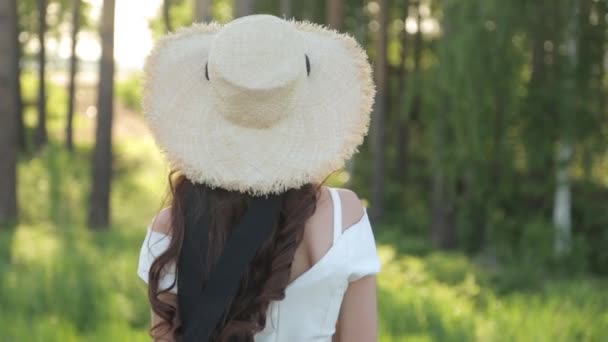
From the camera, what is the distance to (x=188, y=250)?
225 cm

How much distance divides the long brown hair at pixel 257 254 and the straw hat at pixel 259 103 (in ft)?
0.11

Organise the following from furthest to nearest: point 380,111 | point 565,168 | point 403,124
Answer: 1. point 403,124
2. point 380,111
3. point 565,168

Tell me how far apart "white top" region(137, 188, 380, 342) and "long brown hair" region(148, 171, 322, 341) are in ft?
0.11

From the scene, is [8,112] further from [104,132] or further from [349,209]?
[349,209]

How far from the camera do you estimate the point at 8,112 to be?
1477 cm

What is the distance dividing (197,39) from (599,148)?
45.8 feet

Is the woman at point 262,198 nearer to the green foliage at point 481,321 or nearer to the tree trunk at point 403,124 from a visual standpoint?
the green foliage at point 481,321

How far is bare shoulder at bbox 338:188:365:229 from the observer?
7.41ft

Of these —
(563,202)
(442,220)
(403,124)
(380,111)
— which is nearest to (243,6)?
(563,202)

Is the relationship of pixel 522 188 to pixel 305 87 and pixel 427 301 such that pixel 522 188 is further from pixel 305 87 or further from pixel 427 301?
pixel 305 87

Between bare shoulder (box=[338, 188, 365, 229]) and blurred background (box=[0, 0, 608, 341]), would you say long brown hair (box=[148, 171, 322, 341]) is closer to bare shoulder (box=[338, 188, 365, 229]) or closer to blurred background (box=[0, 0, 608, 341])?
bare shoulder (box=[338, 188, 365, 229])

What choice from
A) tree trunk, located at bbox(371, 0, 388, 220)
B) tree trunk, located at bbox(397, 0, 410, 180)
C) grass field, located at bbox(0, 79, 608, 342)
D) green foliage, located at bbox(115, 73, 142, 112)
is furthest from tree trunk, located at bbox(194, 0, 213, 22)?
green foliage, located at bbox(115, 73, 142, 112)

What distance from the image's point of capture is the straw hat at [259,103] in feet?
7.39

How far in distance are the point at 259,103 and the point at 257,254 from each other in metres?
0.36
